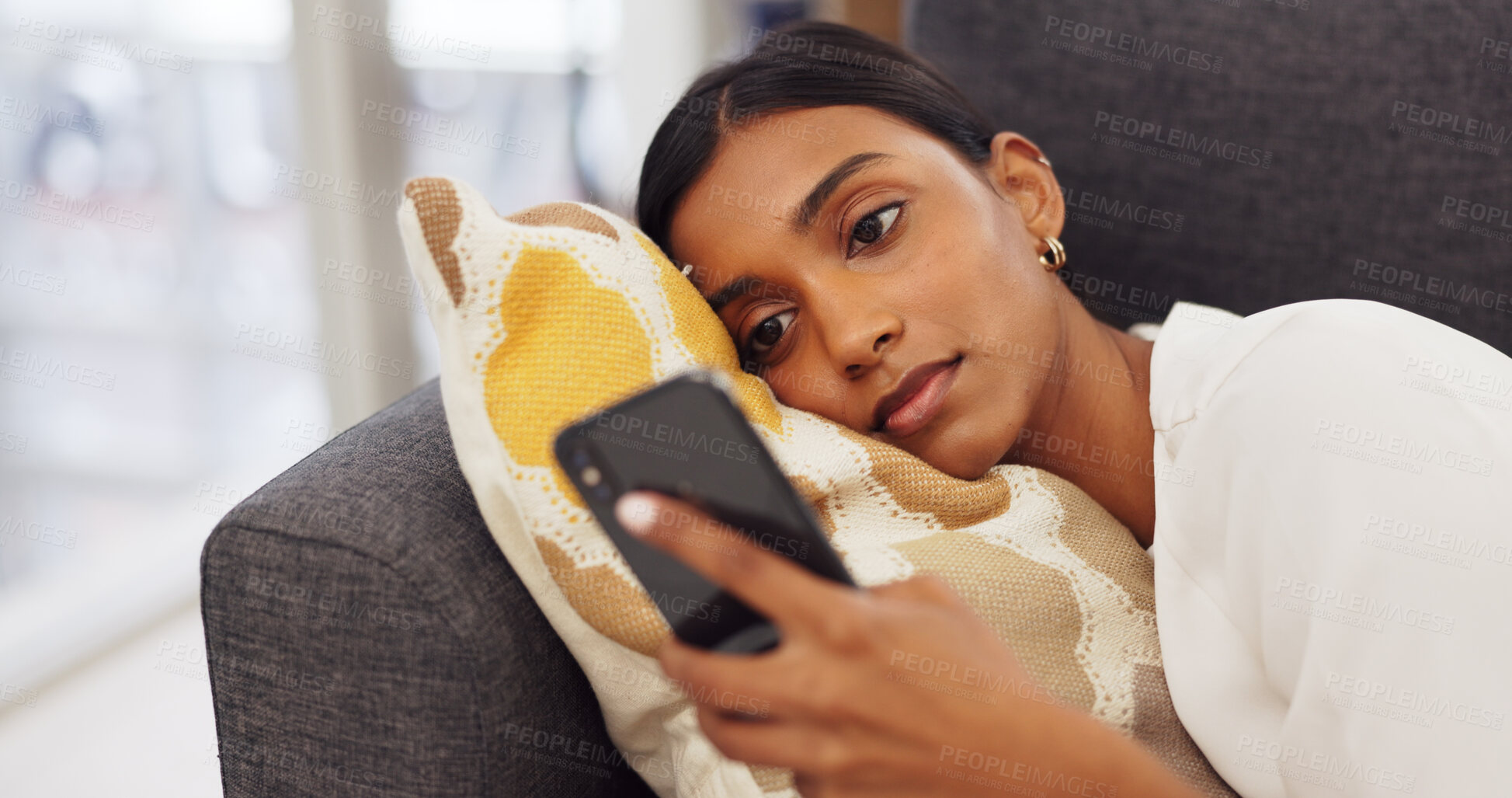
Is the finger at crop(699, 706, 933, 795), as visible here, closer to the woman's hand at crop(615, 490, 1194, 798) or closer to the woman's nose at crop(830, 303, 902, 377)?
the woman's hand at crop(615, 490, 1194, 798)

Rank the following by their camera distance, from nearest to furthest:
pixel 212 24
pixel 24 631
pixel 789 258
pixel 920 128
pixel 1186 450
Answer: pixel 1186 450 → pixel 789 258 → pixel 920 128 → pixel 24 631 → pixel 212 24

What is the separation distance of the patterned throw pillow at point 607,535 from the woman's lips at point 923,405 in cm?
8

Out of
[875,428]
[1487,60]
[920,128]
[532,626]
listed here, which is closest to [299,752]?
[532,626]

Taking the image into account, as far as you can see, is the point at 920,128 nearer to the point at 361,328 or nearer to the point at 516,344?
the point at 516,344

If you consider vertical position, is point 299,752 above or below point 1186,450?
below

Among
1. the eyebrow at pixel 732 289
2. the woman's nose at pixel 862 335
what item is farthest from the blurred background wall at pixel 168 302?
the woman's nose at pixel 862 335

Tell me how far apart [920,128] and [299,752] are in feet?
2.64

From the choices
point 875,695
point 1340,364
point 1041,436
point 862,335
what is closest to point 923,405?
point 862,335

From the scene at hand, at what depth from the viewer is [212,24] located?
6.57 feet

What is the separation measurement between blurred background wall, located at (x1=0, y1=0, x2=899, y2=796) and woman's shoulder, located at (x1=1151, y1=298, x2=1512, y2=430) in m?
0.86

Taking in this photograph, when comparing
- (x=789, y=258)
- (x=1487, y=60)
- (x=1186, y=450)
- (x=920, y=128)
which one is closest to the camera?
(x=1186, y=450)

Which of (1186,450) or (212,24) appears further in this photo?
(212,24)

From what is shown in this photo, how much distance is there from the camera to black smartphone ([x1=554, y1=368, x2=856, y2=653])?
0.54 metres

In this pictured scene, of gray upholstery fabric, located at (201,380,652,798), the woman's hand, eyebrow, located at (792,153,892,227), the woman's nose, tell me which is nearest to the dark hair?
eyebrow, located at (792,153,892,227)
